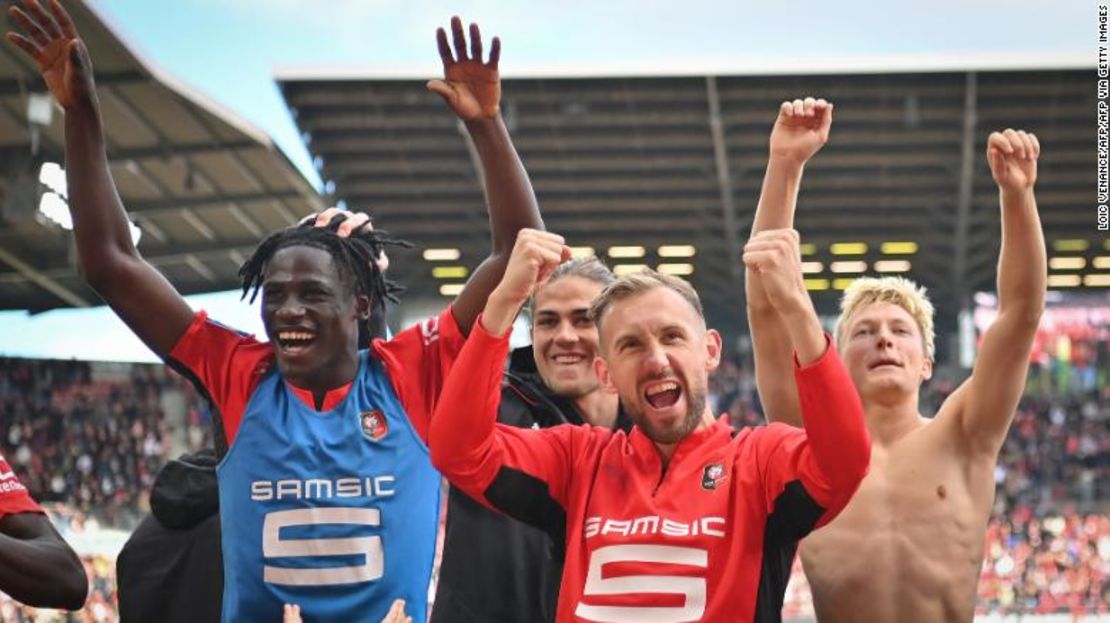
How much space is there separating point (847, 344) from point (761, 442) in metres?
1.38

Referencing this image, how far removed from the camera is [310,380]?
353 cm

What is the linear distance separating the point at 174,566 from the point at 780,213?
2088 millimetres

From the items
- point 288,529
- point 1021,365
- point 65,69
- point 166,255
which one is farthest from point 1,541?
point 166,255

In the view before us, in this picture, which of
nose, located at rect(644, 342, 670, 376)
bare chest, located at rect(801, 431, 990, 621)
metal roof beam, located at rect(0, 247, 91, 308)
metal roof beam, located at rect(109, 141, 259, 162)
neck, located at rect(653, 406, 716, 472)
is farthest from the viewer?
metal roof beam, located at rect(109, 141, 259, 162)

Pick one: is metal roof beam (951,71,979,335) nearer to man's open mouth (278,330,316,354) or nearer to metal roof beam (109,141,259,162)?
metal roof beam (109,141,259,162)

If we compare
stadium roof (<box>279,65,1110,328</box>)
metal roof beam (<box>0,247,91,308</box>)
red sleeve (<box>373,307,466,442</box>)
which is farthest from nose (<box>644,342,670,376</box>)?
stadium roof (<box>279,65,1110,328</box>)

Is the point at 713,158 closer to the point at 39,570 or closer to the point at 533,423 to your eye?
the point at 533,423

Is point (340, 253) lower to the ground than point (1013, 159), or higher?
lower

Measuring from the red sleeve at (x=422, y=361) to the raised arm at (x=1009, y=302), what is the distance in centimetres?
139

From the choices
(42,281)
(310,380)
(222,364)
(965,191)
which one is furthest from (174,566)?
(965,191)

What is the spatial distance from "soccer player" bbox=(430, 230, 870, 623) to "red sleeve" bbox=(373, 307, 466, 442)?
0.41 meters

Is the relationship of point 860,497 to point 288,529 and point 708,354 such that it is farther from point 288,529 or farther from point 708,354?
point 288,529

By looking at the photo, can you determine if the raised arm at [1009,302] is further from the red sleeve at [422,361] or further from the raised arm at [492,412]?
the red sleeve at [422,361]

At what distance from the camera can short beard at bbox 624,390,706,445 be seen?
310 cm
